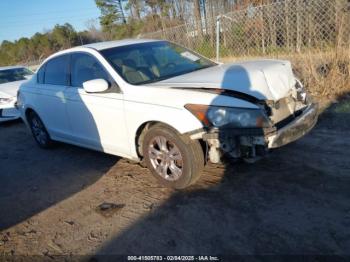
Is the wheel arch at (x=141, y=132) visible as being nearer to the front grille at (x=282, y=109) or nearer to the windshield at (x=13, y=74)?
the front grille at (x=282, y=109)

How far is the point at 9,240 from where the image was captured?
12.2 feet

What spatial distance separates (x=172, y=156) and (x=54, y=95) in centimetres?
254

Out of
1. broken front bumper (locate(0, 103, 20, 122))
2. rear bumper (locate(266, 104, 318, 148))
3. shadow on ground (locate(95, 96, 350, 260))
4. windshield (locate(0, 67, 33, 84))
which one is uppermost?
windshield (locate(0, 67, 33, 84))

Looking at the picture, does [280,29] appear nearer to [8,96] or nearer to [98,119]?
[98,119]

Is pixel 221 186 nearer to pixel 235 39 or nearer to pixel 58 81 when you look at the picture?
pixel 58 81

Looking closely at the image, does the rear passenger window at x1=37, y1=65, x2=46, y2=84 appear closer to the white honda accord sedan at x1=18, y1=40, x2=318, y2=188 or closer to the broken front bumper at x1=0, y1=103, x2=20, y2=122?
the white honda accord sedan at x1=18, y1=40, x2=318, y2=188

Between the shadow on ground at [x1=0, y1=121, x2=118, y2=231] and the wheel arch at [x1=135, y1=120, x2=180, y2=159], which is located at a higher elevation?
the wheel arch at [x1=135, y1=120, x2=180, y2=159]

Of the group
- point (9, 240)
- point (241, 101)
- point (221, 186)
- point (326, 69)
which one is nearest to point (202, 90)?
point (241, 101)

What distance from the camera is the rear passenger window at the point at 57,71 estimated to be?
5.45 metres

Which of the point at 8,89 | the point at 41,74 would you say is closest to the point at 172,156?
the point at 41,74

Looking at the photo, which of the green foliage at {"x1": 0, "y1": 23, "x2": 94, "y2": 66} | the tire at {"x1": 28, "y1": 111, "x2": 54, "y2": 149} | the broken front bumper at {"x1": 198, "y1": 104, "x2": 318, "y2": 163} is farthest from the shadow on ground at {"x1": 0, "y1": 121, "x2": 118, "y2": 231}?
the green foliage at {"x1": 0, "y1": 23, "x2": 94, "y2": 66}

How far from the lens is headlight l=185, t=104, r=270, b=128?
3570 mm

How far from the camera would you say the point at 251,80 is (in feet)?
12.6

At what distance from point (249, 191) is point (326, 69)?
14.0 ft
